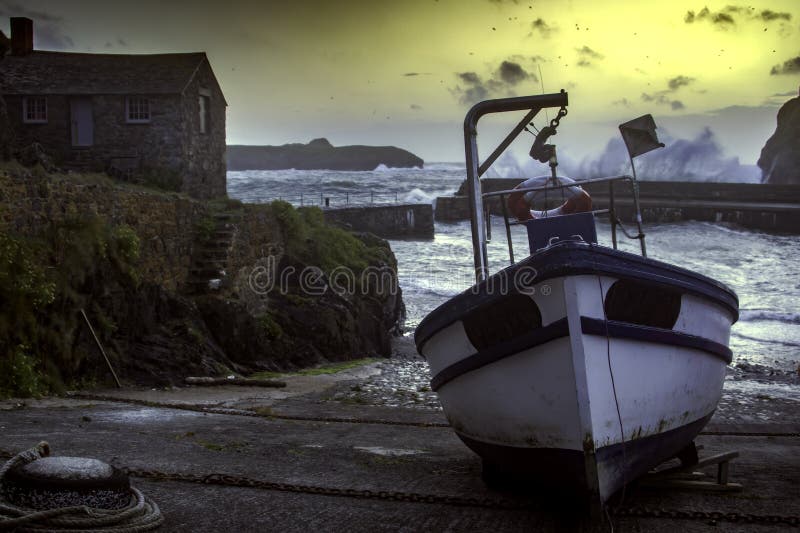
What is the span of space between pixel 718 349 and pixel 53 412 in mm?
6492

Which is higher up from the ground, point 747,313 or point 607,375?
point 607,375

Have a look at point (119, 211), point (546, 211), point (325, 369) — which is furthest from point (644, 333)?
point (325, 369)

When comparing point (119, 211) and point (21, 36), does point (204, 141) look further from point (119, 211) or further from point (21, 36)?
point (119, 211)

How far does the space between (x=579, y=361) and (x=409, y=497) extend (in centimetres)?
156

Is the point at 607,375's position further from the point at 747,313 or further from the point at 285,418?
the point at 747,313

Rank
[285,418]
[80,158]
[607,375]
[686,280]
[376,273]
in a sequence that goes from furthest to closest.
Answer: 1. [80,158]
2. [376,273]
3. [285,418]
4. [686,280]
5. [607,375]

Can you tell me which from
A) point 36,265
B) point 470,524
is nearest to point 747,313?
point 36,265

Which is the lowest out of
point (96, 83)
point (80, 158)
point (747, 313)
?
point (747, 313)

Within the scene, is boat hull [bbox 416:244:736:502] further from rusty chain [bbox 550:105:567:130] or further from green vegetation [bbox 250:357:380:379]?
green vegetation [bbox 250:357:380:379]

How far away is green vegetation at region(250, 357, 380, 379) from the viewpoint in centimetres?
1543

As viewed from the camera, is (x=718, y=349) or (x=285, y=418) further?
(x=285, y=418)

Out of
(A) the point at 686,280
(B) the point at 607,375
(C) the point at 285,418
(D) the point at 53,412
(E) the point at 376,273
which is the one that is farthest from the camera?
(E) the point at 376,273

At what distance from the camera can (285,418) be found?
1027 centimetres

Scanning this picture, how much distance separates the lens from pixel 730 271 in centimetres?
3850
